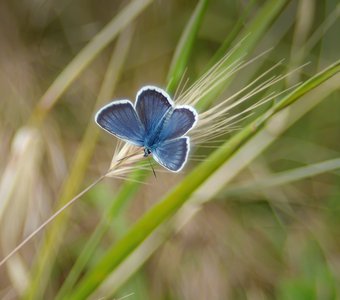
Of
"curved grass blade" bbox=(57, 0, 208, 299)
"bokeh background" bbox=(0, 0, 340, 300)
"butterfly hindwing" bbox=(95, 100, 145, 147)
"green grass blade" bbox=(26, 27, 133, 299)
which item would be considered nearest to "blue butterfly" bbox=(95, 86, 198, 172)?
"butterfly hindwing" bbox=(95, 100, 145, 147)

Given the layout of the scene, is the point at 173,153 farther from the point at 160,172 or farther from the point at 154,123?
the point at 160,172

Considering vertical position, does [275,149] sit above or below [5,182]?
above

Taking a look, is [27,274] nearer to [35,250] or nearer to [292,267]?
[35,250]

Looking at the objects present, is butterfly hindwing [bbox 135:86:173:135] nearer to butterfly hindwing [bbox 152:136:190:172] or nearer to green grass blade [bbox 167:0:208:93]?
butterfly hindwing [bbox 152:136:190:172]

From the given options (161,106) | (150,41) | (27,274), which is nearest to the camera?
(161,106)

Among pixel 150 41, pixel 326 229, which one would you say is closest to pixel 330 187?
pixel 326 229

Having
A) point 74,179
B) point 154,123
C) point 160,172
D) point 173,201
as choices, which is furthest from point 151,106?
point 160,172
